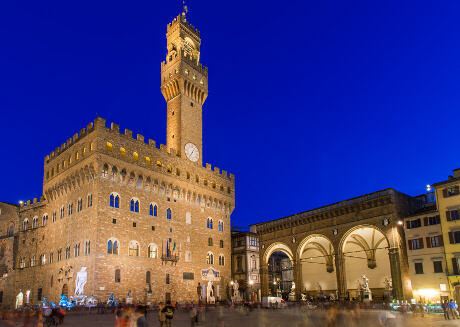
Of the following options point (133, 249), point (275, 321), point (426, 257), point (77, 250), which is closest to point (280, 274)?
point (426, 257)

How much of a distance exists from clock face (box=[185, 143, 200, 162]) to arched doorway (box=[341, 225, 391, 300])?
19.9 m

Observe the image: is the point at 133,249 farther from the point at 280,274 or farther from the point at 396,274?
the point at 280,274

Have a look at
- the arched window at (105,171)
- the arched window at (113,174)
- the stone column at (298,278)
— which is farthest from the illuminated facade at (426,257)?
the arched window at (105,171)

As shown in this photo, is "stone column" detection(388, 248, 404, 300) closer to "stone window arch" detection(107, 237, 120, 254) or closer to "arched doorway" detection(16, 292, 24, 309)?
"stone window arch" detection(107, 237, 120, 254)

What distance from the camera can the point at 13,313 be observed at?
27844 mm

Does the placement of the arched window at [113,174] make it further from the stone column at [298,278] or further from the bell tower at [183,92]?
the stone column at [298,278]

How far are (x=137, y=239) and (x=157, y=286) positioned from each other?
502 centimetres

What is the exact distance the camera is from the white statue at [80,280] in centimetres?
3240

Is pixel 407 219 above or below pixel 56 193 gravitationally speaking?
below

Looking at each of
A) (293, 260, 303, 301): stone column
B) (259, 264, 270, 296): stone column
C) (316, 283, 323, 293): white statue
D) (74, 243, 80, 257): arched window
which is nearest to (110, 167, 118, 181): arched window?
(74, 243, 80, 257): arched window

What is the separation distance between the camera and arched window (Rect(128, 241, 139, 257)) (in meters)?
36.3

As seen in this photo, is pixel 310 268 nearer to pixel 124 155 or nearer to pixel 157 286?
pixel 157 286

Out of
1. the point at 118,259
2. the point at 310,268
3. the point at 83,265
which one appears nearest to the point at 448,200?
the point at 310,268

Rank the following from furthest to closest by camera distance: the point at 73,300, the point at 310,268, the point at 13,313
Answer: the point at 310,268 < the point at 73,300 < the point at 13,313
